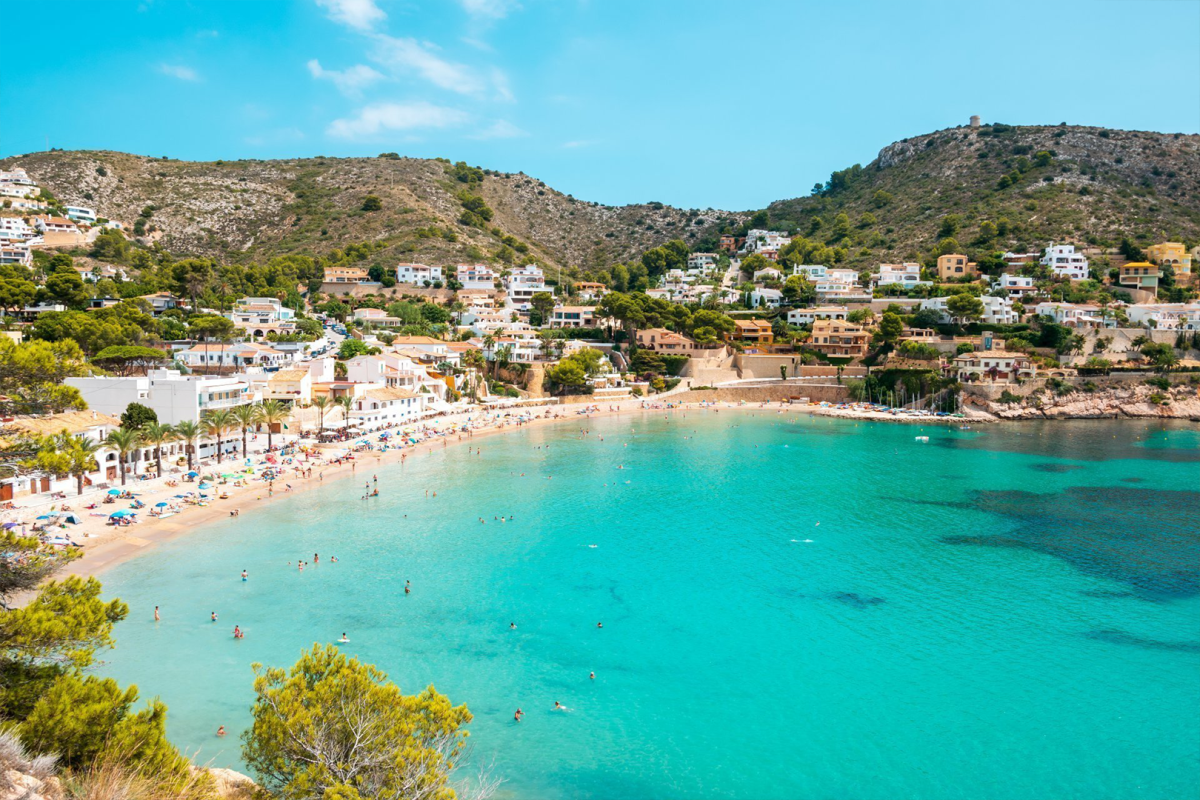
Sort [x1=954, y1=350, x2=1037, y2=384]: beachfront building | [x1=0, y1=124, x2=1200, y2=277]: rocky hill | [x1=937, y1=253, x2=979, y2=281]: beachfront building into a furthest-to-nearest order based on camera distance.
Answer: [x1=0, y1=124, x2=1200, y2=277]: rocky hill < [x1=937, y1=253, x2=979, y2=281]: beachfront building < [x1=954, y1=350, x2=1037, y2=384]: beachfront building

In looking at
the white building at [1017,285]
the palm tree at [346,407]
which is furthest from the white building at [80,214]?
the white building at [1017,285]

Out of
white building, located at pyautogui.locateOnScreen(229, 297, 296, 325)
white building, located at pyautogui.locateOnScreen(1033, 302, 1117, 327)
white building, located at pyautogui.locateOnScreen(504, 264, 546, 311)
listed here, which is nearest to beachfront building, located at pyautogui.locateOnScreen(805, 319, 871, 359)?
white building, located at pyautogui.locateOnScreen(1033, 302, 1117, 327)

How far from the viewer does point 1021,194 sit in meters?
105

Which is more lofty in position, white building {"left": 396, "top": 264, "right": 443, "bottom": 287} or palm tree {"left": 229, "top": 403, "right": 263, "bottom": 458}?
white building {"left": 396, "top": 264, "right": 443, "bottom": 287}

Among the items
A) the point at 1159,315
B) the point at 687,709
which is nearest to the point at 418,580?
the point at 687,709

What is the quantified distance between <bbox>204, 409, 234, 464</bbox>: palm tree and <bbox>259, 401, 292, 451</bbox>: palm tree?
8.16 feet

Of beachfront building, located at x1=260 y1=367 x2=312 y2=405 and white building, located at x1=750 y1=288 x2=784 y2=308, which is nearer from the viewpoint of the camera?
beachfront building, located at x1=260 y1=367 x2=312 y2=405

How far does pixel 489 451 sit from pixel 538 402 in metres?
20.1

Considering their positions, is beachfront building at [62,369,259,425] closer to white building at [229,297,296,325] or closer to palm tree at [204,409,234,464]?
palm tree at [204,409,234,464]

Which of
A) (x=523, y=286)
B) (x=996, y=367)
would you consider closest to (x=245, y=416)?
(x=523, y=286)

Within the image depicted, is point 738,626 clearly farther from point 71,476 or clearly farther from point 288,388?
point 288,388

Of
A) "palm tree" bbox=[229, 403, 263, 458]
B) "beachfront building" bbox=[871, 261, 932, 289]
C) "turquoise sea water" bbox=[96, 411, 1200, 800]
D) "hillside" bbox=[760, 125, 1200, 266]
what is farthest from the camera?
"hillside" bbox=[760, 125, 1200, 266]

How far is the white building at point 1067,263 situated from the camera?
272ft

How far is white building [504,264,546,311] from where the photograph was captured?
303 feet
